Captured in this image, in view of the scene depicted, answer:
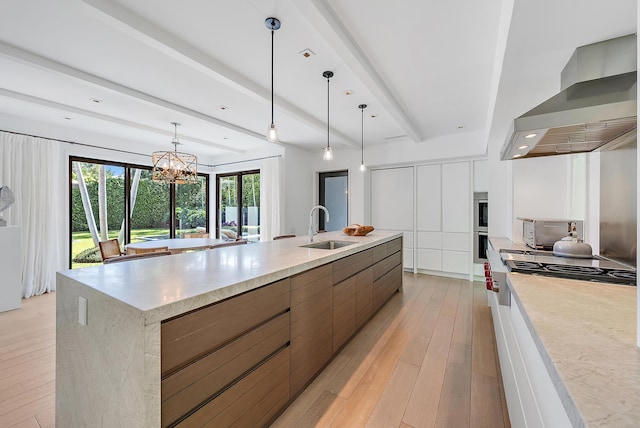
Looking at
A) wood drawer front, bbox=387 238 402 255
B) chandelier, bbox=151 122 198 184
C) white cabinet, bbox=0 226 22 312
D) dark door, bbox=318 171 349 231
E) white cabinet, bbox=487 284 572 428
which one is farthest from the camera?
dark door, bbox=318 171 349 231

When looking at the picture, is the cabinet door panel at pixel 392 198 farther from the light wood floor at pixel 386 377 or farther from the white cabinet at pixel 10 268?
the white cabinet at pixel 10 268

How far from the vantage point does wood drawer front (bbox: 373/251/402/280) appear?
319 cm

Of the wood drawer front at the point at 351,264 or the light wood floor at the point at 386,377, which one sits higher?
the wood drawer front at the point at 351,264

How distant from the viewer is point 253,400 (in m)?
1.39

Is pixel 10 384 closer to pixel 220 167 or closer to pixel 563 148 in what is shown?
pixel 563 148

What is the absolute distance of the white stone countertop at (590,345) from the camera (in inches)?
20.1

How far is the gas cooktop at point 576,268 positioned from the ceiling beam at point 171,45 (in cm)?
286

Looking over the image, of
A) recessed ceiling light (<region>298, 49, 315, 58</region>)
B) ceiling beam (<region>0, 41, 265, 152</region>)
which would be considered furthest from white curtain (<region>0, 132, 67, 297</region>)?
recessed ceiling light (<region>298, 49, 315, 58</region>)

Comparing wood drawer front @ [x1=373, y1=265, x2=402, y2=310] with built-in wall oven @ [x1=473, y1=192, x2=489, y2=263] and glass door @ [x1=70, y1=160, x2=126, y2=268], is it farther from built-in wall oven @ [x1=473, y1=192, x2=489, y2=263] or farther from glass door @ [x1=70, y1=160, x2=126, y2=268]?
glass door @ [x1=70, y1=160, x2=126, y2=268]

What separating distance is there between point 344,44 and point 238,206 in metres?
5.32

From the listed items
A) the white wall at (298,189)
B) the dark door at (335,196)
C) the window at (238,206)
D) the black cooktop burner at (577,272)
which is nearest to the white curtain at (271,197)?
the white wall at (298,189)

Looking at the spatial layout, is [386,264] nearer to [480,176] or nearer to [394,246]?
[394,246]

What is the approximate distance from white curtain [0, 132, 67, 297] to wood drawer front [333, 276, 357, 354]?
4.58 metres

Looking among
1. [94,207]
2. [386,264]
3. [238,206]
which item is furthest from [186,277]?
[238,206]
